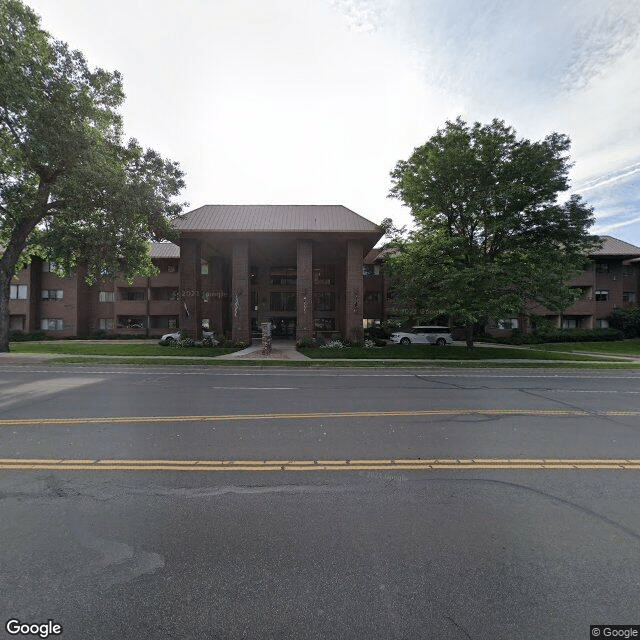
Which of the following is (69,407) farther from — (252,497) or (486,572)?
(486,572)

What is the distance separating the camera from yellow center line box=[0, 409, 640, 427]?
22.3 feet

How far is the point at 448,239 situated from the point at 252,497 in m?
19.1

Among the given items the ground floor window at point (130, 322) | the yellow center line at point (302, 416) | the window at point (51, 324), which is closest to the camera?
the yellow center line at point (302, 416)

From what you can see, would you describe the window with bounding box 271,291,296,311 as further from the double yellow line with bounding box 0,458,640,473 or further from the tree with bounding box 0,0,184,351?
the double yellow line with bounding box 0,458,640,473

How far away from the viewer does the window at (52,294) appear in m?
39.8

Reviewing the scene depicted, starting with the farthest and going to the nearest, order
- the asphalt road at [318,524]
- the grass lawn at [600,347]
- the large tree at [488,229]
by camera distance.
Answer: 1. the grass lawn at [600,347]
2. the large tree at [488,229]
3. the asphalt road at [318,524]

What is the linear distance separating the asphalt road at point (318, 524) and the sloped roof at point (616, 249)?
137 ft

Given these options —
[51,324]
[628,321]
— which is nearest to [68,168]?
[51,324]

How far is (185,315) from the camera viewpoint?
27922mm

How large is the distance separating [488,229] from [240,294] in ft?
59.1

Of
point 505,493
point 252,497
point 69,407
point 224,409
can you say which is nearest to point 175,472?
point 252,497

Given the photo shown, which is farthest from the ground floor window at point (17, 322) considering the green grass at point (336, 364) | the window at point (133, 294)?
the green grass at point (336, 364)

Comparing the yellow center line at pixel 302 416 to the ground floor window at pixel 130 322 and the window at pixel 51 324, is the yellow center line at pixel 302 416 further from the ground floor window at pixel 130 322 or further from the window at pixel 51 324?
the window at pixel 51 324

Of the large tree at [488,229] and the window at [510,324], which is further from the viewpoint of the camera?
the window at [510,324]
